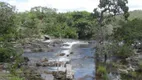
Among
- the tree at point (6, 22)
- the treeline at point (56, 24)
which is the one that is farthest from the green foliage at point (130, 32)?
the treeline at point (56, 24)

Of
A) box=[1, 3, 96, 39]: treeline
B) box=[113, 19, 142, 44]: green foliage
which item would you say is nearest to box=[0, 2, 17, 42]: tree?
box=[113, 19, 142, 44]: green foliage

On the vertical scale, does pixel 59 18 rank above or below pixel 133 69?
above

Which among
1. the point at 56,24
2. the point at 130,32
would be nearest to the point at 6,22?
the point at 130,32

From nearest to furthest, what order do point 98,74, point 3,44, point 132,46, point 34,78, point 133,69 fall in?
point 34,78 < point 98,74 < point 133,69 < point 3,44 < point 132,46

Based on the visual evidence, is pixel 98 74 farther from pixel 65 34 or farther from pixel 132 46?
pixel 65 34

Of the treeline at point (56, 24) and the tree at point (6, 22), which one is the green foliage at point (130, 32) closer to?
the tree at point (6, 22)

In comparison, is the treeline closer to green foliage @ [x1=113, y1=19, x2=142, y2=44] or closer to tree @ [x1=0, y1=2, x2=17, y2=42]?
tree @ [x1=0, y1=2, x2=17, y2=42]

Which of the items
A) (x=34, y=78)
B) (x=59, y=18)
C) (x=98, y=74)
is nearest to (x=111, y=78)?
(x=98, y=74)

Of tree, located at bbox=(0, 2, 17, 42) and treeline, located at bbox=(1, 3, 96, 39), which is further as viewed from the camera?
treeline, located at bbox=(1, 3, 96, 39)

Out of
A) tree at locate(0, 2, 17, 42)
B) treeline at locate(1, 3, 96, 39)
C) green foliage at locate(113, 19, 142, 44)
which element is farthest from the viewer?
treeline at locate(1, 3, 96, 39)

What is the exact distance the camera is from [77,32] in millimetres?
70500

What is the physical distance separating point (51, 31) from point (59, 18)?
10.7m

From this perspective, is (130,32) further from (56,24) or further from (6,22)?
(56,24)

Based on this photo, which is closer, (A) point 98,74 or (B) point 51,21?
(A) point 98,74
